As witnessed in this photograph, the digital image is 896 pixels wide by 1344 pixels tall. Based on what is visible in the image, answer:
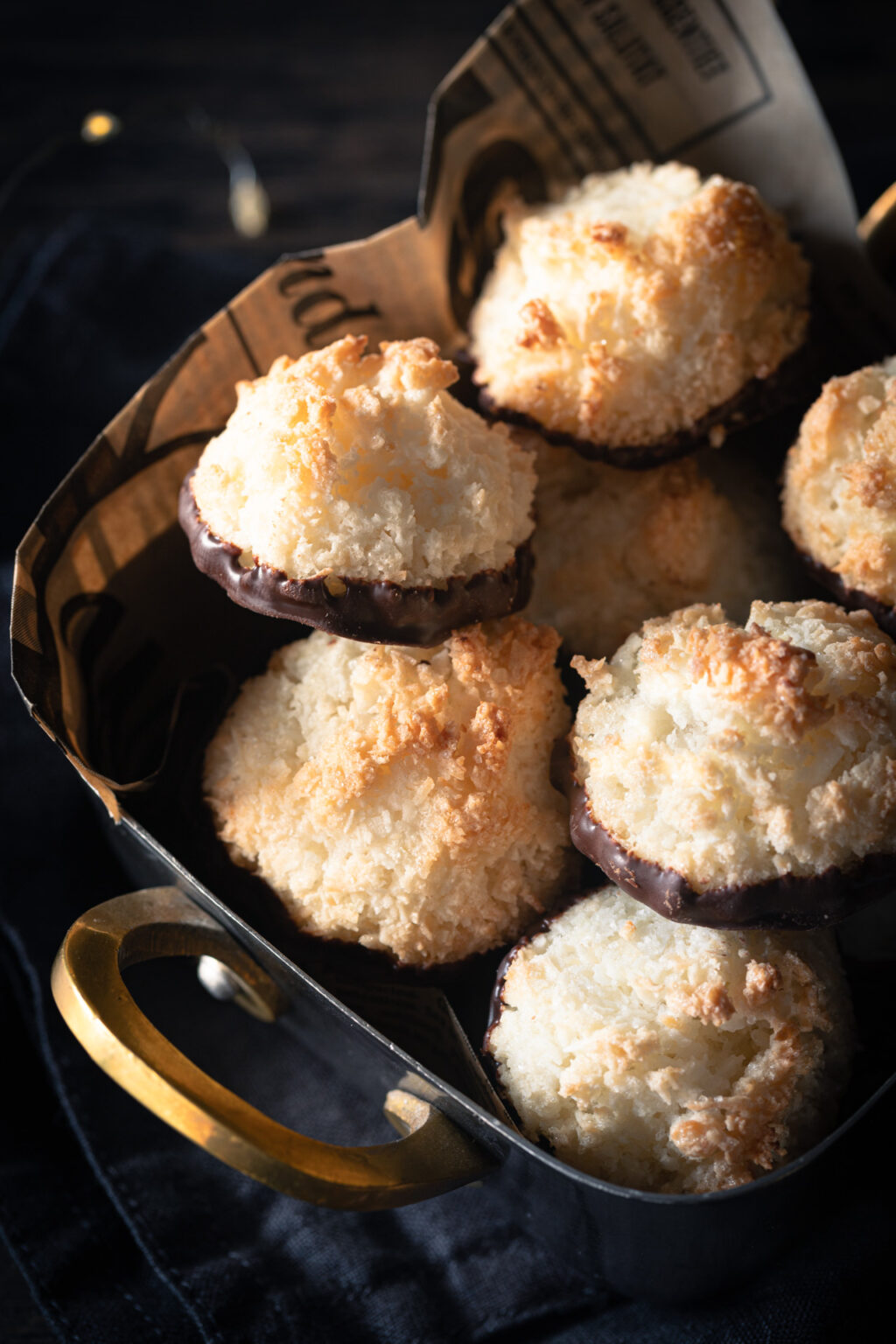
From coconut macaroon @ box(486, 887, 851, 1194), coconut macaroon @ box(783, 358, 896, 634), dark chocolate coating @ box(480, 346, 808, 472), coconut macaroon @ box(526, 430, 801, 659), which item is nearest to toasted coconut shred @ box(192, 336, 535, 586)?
dark chocolate coating @ box(480, 346, 808, 472)

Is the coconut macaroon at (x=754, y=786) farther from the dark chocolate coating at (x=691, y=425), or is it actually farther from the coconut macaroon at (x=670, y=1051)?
the dark chocolate coating at (x=691, y=425)

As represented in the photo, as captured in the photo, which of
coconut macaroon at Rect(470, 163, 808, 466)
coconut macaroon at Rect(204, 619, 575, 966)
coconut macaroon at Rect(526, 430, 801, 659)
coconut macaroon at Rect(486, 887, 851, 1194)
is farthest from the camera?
coconut macaroon at Rect(526, 430, 801, 659)

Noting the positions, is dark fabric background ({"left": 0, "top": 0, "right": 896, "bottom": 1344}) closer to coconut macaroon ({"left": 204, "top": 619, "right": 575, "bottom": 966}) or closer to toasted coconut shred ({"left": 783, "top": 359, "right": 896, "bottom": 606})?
coconut macaroon ({"left": 204, "top": 619, "right": 575, "bottom": 966})

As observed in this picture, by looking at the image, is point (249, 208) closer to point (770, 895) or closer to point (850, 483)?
point (850, 483)

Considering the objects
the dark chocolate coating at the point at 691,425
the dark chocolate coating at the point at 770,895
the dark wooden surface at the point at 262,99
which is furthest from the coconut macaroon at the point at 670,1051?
the dark wooden surface at the point at 262,99

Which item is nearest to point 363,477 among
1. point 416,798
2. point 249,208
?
point 416,798

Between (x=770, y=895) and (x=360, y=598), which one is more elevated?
(x=360, y=598)
